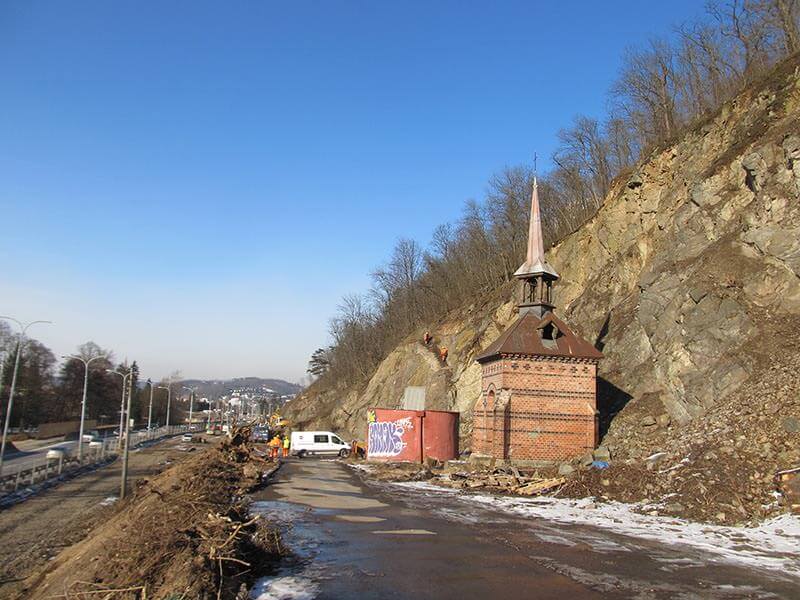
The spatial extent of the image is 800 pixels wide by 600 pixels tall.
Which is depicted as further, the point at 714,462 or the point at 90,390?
the point at 90,390

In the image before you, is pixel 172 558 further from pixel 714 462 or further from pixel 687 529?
pixel 714 462

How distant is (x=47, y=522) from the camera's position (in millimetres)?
18891

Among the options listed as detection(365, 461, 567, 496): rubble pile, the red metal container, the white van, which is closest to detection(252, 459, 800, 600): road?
detection(365, 461, 567, 496): rubble pile

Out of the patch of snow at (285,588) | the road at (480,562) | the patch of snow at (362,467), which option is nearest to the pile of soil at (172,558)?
the patch of snow at (285,588)

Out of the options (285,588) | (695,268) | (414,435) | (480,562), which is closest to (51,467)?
(414,435)

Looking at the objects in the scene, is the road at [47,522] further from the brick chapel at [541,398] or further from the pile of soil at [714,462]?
the brick chapel at [541,398]

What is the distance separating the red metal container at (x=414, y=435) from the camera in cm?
3077

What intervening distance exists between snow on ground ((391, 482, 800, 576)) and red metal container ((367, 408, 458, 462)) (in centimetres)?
1199

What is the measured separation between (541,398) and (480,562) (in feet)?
51.2

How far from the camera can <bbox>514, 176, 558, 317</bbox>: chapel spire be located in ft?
91.1

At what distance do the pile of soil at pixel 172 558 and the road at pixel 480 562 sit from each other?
58 cm

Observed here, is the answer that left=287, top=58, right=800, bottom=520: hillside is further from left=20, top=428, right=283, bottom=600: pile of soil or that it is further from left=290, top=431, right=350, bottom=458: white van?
left=20, top=428, right=283, bottom=600: pile of soil

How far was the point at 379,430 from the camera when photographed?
1249 inches

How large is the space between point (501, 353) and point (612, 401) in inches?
260
